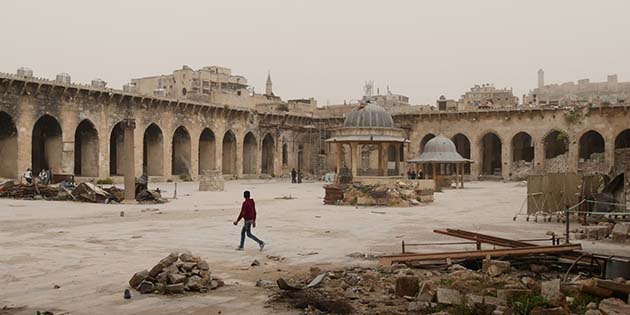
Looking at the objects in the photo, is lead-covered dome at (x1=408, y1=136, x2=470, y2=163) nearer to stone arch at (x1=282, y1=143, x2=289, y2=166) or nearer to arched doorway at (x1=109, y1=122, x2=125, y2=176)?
stone arch at (x1=282, y1=143, x2=289, y2=166)

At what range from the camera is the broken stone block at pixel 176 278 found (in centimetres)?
709

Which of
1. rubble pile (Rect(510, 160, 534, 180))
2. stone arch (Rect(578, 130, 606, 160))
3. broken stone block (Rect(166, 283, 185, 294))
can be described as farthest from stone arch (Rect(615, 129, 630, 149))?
broken stone block (Rect(166, 283, 185, 294))

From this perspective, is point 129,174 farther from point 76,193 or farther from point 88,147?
point 88,147

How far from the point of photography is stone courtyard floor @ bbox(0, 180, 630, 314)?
6828 millimetres

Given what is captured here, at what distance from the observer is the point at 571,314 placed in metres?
5.55

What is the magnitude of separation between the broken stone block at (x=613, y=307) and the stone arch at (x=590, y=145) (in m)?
37.4

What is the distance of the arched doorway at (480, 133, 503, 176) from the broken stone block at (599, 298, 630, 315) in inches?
1570

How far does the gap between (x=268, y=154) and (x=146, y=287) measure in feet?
131

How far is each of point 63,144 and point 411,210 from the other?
19439 mm

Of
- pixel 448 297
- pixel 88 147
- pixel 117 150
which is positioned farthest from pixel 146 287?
pixel 117 150

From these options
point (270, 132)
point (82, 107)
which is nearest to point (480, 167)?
point (270, 132)

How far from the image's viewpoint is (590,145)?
4294cm

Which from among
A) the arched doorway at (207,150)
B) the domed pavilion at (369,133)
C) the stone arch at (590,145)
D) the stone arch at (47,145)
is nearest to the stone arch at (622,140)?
the stone arch at (590,145)

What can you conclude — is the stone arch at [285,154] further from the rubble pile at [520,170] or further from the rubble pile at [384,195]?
the rubble pile at [384,195]
